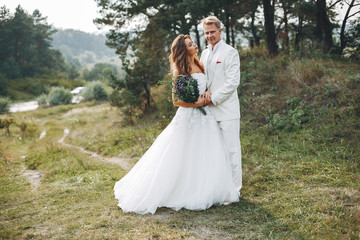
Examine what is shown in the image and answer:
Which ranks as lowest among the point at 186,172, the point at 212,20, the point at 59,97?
the point at 186,172

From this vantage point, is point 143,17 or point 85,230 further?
point 143,17

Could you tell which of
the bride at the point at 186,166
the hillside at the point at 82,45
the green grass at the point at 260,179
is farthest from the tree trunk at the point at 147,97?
the hillside at the point at 82,45

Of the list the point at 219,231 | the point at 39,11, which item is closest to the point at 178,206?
the point at 219,231

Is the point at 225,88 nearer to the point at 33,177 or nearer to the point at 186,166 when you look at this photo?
the point at 186,166

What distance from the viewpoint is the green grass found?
10.6ft

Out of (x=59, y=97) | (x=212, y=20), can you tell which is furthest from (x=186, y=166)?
(x=59, y=97)

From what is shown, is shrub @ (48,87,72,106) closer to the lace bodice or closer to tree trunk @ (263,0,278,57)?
tree trunk @ (263,0,278,57)

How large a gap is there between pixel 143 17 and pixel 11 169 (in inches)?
469

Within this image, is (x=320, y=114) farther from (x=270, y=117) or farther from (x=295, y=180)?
(x=295, y=180)

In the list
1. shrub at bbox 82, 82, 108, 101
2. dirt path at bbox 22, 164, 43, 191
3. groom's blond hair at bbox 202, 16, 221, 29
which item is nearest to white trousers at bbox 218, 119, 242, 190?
groom's blond hair at bbox 202, 16, 221, 29

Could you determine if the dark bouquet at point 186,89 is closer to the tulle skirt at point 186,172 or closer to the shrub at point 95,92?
the tulle skirt at point 186,172

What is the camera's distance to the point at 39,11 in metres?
49.3

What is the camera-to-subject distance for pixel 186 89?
3.80m

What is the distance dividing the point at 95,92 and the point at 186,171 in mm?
26581
